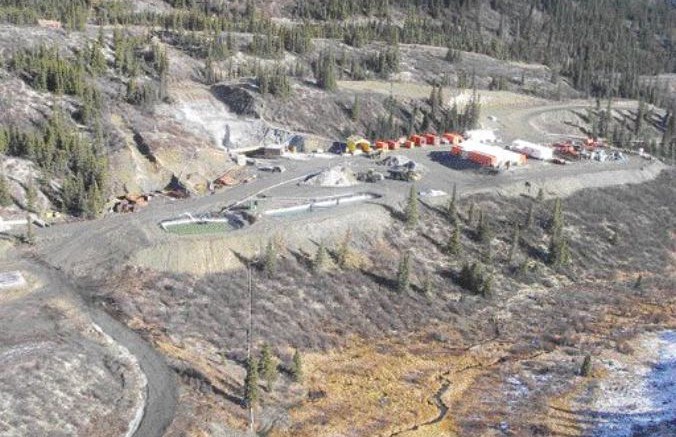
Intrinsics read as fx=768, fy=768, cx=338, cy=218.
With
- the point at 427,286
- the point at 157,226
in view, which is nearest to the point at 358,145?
the point at 427,286

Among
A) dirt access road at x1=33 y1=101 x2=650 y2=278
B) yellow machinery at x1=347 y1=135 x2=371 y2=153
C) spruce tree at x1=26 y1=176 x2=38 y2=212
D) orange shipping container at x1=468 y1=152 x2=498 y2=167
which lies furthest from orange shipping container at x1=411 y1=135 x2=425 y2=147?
spruce tree at x1=26 y1=176 x2=38 y2=212

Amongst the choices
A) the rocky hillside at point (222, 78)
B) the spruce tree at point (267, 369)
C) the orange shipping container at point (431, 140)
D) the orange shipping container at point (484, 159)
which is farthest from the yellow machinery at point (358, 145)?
the spruce tree at point (267, 369)

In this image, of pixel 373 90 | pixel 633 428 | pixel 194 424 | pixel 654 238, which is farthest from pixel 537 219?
pixel 194 424

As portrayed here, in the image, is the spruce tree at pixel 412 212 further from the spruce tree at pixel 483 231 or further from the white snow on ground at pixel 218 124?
the white snow on ground at pixel 218 124

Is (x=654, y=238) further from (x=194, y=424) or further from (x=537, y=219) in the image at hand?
(x=194, y=424)

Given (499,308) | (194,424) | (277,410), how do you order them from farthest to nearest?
(499,308) < (277,410) < (194,424)
